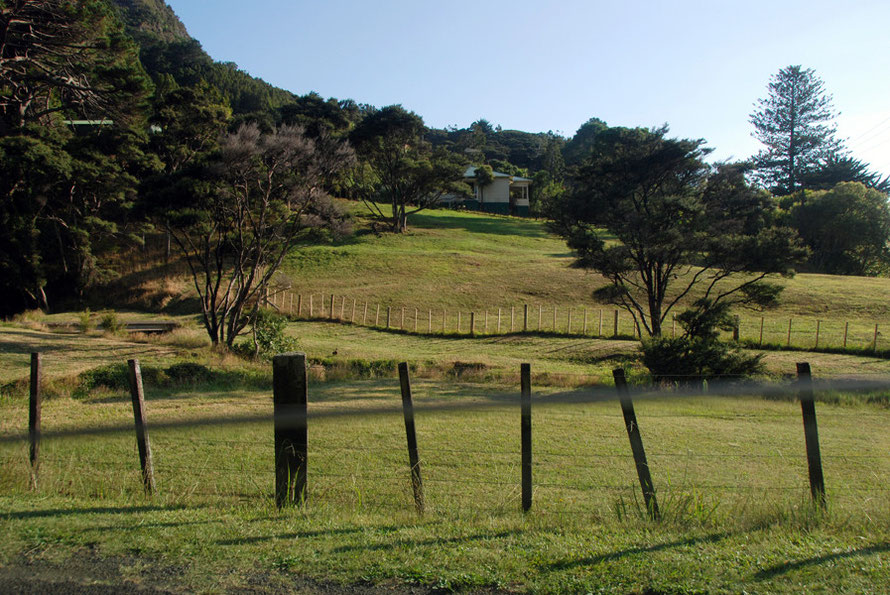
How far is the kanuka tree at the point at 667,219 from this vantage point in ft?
77.2

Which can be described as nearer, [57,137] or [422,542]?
[422,542]

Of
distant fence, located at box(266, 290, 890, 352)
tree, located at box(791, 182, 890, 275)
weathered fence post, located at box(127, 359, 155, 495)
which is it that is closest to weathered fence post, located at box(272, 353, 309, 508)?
weathered fence post, located at box(127, 359, 155, 495)

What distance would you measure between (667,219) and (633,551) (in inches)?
867

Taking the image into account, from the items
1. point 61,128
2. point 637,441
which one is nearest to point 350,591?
point 637,441

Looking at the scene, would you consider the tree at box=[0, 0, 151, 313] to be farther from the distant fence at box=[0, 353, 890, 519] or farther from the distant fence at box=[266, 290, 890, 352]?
the distant fence at box=[0, 353, 890, 519]

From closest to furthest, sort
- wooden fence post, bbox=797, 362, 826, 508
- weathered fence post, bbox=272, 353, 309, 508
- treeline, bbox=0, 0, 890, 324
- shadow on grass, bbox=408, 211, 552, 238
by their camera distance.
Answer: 1. weathered fence post, bbox=272, 353, 309, 508
2. wooden fence post, bbox=797, 362, 826, 508
3. treeline, bbox=0, 0, 890, 324
4. shadow on grass, bbox=408, 211, 552, 238

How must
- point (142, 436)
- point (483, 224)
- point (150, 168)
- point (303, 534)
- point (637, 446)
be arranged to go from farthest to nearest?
point (483, 224) → point (150, 168) → point (142, 436) → point (637, 446) → point (303, 534)

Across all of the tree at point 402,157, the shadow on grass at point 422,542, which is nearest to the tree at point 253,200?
the shadow on grass at point 422,542

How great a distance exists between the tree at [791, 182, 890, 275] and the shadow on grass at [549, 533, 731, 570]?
60148mm

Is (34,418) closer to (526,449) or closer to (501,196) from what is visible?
(526,449)

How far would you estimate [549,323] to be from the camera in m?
32.5

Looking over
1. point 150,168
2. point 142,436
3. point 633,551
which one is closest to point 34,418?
point 142,436

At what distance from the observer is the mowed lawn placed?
3660 millimetres

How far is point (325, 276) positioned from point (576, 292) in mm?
16839
